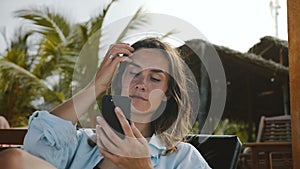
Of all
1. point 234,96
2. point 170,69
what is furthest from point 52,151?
point 234,96

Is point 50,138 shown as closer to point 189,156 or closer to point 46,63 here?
point 189,156

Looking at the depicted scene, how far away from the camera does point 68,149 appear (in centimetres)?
162

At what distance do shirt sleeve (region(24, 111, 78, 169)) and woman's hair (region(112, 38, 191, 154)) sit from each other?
7.8 inches

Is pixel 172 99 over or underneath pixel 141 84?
underneath

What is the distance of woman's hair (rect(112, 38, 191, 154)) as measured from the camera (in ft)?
5.28

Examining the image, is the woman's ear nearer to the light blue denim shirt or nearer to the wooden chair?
the light blue denim shirt

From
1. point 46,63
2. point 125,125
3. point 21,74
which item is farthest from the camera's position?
point 46,63

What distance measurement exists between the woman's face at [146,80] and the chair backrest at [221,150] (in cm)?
28

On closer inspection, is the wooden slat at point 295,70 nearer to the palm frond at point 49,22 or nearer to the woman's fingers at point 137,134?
the woman's fingers at point 137,134

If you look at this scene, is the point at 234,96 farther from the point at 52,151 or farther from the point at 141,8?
the point at 52,151

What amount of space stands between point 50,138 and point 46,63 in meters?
7.77

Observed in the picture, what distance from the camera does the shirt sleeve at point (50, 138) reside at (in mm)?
1536

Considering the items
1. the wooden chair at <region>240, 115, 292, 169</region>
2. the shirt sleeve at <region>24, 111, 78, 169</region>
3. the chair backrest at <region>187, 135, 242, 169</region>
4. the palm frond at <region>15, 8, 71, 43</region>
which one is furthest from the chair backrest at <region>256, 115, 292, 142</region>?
the palm frond at <region>15, 8, 71, 43</region>

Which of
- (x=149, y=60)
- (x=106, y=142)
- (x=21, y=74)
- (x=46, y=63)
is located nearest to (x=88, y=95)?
(x=149, y=60)
